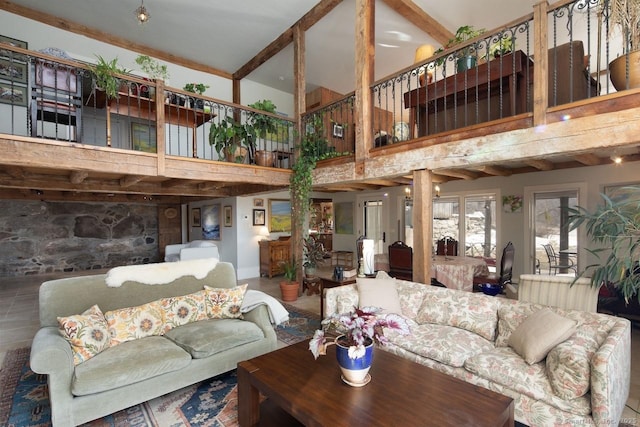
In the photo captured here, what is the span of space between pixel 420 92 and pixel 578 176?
2.97m

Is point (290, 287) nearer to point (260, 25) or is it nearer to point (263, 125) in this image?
point (263, 125)

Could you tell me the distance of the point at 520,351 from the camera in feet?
6.97

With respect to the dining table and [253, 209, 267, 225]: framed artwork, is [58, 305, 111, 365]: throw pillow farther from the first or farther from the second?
[253, 209, 267, 225]: framed artwork

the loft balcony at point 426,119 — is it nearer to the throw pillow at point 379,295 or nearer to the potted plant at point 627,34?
the potted plant at point 627,34

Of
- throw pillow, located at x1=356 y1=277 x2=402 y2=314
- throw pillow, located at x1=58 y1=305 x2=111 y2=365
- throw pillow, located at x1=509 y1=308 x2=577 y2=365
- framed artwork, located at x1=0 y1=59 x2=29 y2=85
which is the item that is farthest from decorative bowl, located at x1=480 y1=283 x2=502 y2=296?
framed artwork, located at x1=0 y1=59 x2=29 y2=85

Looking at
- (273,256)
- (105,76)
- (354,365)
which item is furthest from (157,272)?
(273,256)

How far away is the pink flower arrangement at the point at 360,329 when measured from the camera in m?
1.64

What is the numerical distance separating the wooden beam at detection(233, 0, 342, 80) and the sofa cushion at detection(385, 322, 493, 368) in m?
4.53

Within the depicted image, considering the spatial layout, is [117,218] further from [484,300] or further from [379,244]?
[484,300]

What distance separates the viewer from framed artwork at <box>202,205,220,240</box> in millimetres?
7609

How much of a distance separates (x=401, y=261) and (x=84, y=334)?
3802 mm

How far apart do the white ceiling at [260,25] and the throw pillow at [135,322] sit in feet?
14.2

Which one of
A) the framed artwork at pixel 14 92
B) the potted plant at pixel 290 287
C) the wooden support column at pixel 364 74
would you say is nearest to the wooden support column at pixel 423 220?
the wooden support column at pixel 364 74

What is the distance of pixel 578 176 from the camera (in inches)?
185
